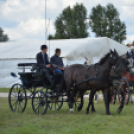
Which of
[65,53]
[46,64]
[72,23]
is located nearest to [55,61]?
[46,64]

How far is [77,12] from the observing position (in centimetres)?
4450

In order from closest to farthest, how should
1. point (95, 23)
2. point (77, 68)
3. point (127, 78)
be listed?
point (77, 68) < point (127, 78) < point (95, 23)

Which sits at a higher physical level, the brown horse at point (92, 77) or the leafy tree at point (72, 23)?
the leafy tree at point (72, 23)

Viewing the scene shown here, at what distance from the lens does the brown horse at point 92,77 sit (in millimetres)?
7684

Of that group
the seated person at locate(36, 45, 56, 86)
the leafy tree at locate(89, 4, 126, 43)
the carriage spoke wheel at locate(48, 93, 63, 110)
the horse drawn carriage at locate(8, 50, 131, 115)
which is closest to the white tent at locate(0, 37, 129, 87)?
the carriage spoke wheel at locate(48, 93, 63, 110)

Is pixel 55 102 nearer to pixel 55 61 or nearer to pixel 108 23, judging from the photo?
pixel 55 61

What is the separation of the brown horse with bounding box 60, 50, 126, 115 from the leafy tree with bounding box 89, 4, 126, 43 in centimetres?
3235

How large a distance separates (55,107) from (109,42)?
42.1ft

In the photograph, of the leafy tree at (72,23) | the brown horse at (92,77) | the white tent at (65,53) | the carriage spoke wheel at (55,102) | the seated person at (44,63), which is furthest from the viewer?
the leafy tree at (72,23)

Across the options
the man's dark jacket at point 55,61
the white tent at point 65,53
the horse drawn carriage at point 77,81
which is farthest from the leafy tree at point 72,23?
the horse drawn carriage at point 77,81

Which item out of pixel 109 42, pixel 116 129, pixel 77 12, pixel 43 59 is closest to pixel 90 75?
pixel 43 59

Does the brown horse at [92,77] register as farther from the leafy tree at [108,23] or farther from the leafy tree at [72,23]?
the leafy tree at [72,23]

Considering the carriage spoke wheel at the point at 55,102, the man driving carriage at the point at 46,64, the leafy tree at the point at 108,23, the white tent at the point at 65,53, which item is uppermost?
the leafy tree at the point at 108,23

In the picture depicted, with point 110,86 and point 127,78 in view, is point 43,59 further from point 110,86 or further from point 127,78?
point 127,78
